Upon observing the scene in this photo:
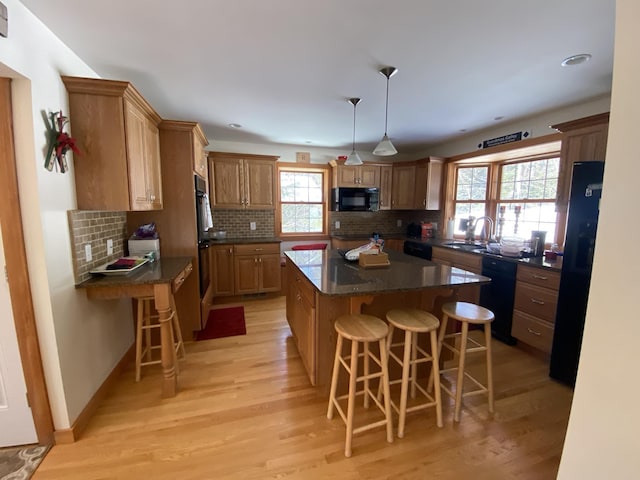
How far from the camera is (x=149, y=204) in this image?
2271 mm

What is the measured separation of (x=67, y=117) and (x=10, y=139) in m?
0.43

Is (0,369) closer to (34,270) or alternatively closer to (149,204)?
(34,270)

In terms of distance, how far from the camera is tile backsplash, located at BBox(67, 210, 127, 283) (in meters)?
1.76

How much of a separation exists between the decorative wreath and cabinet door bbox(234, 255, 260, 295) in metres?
2.49

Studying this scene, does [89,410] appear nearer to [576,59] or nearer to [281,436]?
[281,436]

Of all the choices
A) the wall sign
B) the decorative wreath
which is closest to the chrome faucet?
the wall sign

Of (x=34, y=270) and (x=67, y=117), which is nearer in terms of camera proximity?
(x=34, y=270)

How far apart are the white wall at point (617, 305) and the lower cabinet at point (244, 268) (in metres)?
3.68

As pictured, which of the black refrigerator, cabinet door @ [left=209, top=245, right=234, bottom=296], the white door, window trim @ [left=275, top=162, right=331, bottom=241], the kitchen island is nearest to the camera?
the white door

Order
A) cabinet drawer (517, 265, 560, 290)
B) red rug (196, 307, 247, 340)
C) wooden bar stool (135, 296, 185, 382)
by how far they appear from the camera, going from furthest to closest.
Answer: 1. red rug (196, 307, 247, 340)
2. cabinet drawer (517, 265, 560, 290)
3. wooden bar stool (135, 296, 185, 382)

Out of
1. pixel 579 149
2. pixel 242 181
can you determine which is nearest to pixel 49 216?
pixel 242 181

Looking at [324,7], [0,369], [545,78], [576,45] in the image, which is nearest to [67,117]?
[0,369]

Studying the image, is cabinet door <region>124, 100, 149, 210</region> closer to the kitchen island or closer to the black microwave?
the kitchen island

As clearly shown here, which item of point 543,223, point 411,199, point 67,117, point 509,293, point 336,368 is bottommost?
point 336,368
